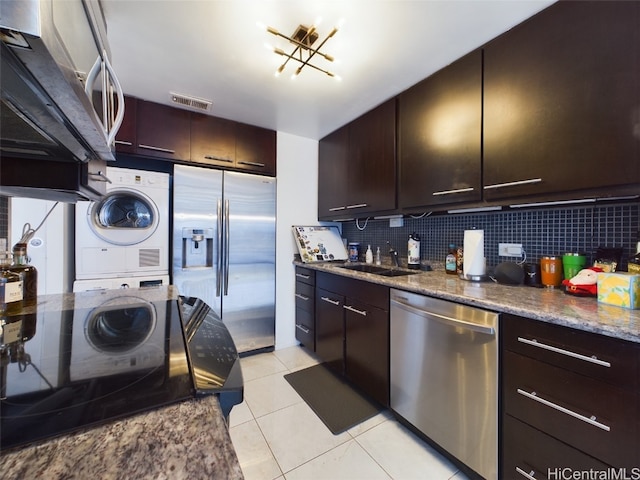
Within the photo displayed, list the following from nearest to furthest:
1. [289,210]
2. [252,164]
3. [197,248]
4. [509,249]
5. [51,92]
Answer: [51,92], [509,249], [197,248], [252,164], [289,210]

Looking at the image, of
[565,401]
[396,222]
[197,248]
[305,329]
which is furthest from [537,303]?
[197,248]

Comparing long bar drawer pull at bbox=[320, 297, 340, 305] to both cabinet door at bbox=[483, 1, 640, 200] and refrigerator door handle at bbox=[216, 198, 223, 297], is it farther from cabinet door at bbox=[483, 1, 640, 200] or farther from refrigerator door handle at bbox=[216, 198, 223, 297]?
cabinet door at bbox=[483, 1, 640, 200]

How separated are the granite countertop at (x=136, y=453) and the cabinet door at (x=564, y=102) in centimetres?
161

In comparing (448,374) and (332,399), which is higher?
(448,374)

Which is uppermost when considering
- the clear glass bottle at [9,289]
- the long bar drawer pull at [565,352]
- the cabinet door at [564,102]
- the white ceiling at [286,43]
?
the white ceiling at [286,43]

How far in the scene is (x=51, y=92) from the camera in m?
0.56

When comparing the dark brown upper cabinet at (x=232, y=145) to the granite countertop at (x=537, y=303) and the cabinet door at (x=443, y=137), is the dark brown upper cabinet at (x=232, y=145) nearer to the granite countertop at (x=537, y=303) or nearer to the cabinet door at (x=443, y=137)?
the cabinet door at (x=443, y=137)

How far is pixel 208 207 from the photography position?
2.39 m

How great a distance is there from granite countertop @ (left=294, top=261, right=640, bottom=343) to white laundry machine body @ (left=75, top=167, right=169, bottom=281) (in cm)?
182

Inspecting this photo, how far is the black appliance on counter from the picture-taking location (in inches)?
16.6

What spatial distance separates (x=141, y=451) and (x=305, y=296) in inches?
91.4

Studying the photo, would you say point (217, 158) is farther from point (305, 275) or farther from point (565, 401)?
point (565, 401)

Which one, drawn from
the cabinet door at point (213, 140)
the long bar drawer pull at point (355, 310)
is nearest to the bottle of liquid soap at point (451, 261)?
the long bar drawer pull at point (355, 310)

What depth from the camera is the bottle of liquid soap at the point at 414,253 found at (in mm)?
2252
